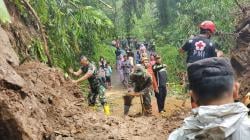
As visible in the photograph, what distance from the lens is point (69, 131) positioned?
6371 mm

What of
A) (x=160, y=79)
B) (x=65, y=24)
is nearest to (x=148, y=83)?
(x=160, y=79)

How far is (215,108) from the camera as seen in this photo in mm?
2111

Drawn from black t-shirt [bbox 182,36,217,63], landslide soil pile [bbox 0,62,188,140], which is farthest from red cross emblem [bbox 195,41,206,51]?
landslide soil pile [bbox 0,62,188,140]

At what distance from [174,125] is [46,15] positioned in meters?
3.47

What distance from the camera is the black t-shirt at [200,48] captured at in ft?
21.8

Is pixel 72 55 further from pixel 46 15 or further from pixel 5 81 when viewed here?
pixel 5 81

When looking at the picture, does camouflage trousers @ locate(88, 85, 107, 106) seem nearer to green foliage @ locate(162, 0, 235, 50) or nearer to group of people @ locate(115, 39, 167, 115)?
group of people @ locate(115, 39, 167, 115)

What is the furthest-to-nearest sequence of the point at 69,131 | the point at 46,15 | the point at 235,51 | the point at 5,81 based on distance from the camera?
the point at 235,51 → the point at 46,15 → the point at 69,131 → the point at 5,81

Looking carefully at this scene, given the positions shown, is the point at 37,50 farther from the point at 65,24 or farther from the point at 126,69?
the point at 126,69

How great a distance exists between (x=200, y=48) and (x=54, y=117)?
89.2 inches

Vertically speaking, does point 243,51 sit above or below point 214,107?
above

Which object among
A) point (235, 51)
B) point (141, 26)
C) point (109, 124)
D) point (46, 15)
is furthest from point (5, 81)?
point (141, 26)

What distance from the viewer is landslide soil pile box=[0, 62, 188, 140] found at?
16.4ft

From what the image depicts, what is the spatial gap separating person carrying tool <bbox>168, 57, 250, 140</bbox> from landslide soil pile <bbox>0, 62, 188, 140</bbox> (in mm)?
3103
